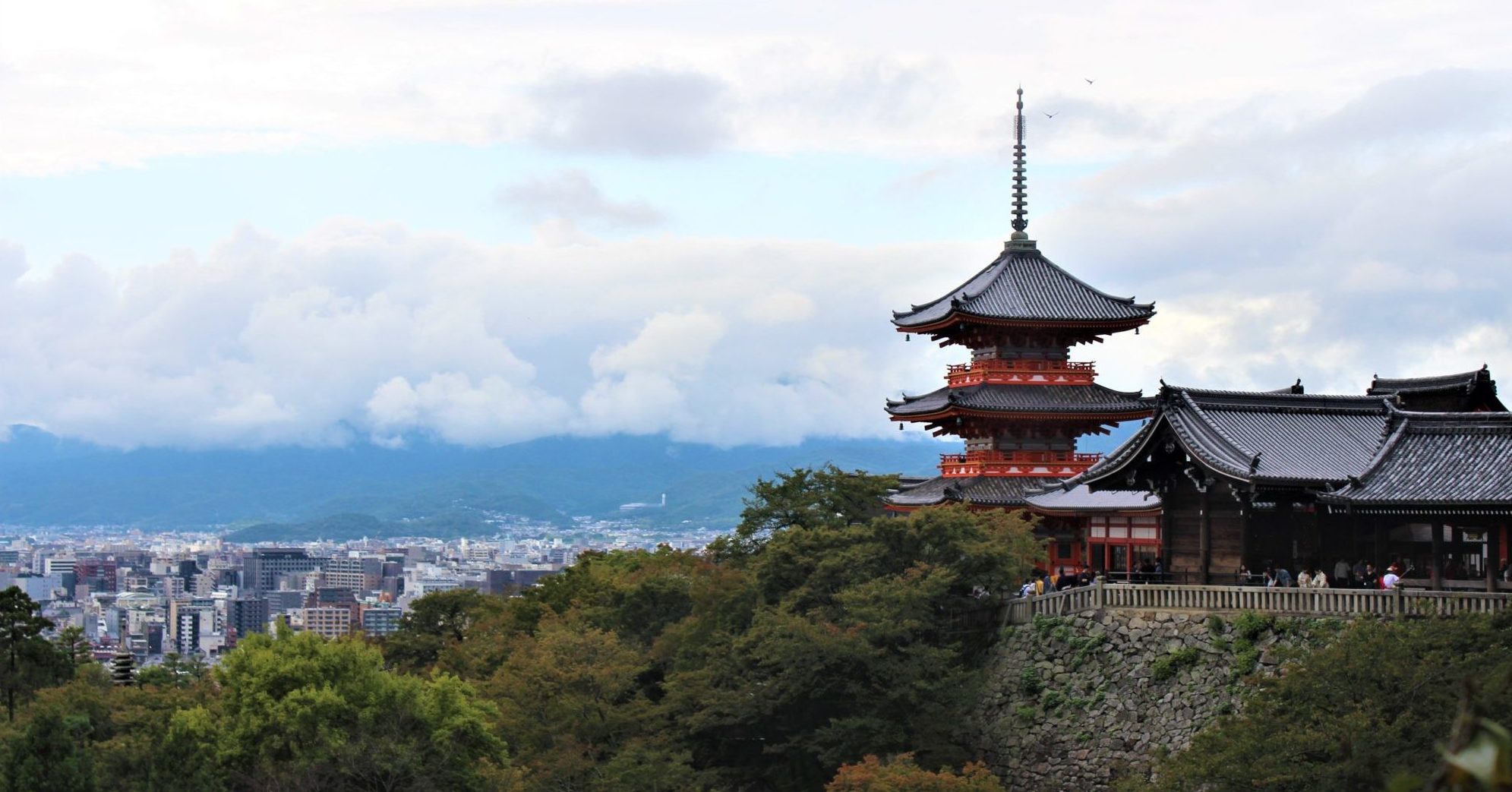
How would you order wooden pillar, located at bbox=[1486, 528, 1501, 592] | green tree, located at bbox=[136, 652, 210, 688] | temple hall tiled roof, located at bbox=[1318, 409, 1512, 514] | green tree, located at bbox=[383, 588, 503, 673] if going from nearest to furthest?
1. temple hall tiled roof, located at bbox=[1318, 409, 1512, 514]
2. wooden pillar, located at bbox=[1486, 528, 1501, 592]
3. green tree, located at bbox=[136, 652, 210, 688]
4. green tree, located at bbox=[383, 588, 503, 673]

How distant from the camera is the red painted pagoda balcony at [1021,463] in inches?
1864

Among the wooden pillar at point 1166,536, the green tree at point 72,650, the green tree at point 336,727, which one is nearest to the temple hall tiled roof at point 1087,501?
the wooden pillar at point 1166,536

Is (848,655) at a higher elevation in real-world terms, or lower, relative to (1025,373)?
lower

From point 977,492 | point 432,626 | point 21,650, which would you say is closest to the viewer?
point 977,492

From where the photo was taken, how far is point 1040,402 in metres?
47.0

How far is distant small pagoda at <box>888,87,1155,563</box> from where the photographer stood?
153 ft

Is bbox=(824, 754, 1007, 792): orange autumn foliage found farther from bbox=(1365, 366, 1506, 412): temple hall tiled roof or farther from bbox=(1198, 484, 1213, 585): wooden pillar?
bbox=(1365, 366, 1506, 412): temple hall tiled roof

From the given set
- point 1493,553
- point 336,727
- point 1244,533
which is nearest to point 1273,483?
point 1244,533

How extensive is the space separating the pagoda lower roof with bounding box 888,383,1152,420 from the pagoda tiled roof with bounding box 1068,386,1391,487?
1011 centimetres

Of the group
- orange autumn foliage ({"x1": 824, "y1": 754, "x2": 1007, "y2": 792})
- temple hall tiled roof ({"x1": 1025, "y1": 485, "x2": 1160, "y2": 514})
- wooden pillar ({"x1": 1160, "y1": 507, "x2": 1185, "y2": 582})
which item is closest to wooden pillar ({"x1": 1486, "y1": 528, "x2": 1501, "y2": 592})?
wooden pillar ({"x1": 1160, "y1": 507, "x2": 1185, "y2": 582})

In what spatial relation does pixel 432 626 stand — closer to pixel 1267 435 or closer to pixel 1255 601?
pixel 1267 435

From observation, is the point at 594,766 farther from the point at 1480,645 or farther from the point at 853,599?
the point at 1480,645

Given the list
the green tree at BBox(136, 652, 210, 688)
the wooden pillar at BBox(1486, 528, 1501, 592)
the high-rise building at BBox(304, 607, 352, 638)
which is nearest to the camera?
the wooden pillar at BBox(1486, 528, 1501, 592)

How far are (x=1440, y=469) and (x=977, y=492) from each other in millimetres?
16250
